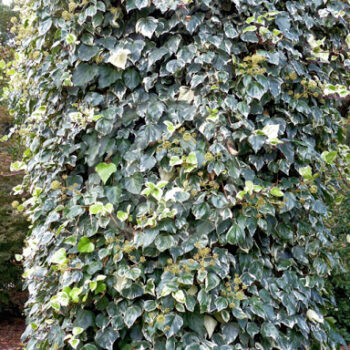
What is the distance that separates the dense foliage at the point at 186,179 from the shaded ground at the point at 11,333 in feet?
9.84

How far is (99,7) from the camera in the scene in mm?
1899

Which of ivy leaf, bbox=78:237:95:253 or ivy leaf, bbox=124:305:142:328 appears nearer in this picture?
ivy leaf, bbox=124:305:142:328

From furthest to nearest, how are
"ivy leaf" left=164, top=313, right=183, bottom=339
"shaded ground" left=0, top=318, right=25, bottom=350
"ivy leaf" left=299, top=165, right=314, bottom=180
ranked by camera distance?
"shaded ground" left=0, top=318, right=25, bottom=350
"ivy leaf" left=299, top=165, right=314, bottom=180
"ivy leaf" left=164, top=313, right=183, bottom=339

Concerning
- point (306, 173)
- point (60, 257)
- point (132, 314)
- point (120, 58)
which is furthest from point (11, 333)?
point (306, 173)

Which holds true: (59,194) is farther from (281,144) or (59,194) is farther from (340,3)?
(340,3)

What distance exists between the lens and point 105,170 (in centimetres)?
191

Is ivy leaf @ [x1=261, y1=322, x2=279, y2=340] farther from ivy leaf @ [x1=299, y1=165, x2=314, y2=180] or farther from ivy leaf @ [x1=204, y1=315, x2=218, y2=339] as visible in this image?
ivy leaf @ [x1=299, y1=165, x2=314, y2=180]

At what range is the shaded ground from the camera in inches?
180

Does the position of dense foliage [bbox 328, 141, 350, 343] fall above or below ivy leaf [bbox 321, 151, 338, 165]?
below

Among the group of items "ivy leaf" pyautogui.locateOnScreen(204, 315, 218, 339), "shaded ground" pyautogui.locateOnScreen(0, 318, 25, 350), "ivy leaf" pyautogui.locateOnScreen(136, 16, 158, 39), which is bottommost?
"shaded ground" pyautogui.locateOnScreen(0, 318, 25, 350)

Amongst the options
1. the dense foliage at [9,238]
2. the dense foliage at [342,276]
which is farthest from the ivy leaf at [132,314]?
the dense foliage at [9,238]

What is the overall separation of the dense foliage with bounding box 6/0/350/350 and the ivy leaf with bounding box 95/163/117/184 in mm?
10

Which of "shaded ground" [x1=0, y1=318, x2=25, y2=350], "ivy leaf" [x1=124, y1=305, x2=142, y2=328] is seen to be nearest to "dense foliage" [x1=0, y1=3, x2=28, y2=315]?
"shaded ground" [x1=0, y1=318, x2=25, y2=350]

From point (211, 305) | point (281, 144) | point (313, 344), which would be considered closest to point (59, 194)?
point (211, 305)
